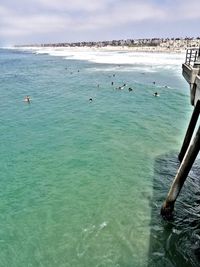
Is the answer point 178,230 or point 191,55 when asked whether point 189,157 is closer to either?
point 178,230

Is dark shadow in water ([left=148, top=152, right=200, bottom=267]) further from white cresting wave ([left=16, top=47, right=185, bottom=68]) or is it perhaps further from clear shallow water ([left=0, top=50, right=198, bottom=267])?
white cresting wave ([left=16, top=47, right=185, bottom=68])

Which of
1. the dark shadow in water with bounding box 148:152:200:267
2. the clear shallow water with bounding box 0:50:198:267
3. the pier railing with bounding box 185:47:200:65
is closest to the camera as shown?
the dark shadow in water with bounding box 148:152:200:267

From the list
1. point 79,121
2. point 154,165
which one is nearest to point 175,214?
point 154,165

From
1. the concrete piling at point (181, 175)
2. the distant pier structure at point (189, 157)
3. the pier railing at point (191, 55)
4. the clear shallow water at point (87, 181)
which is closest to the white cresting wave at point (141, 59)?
the clear shallow water at point (87, 181)

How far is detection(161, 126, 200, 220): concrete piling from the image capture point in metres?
11.1

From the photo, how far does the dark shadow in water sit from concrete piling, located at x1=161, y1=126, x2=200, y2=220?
440 millimetres

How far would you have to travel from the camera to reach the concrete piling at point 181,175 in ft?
36.3

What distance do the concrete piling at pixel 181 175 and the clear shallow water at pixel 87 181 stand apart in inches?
22.8

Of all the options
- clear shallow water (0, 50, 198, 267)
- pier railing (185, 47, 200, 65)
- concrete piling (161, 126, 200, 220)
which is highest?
pier railing (185, 47, 200, 65)

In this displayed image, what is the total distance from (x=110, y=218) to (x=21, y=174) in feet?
21.9

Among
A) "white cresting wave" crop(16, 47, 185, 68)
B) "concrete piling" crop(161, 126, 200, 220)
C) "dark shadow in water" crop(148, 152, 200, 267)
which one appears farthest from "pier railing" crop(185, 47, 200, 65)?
"white cresting wave" crop(16, 47, 185, 68)

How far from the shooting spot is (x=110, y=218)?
13.9 metres

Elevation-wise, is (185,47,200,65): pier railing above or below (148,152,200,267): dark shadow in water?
above

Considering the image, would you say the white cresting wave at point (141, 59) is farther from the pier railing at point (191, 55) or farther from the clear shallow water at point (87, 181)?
the pier railing at point (191, 55)
